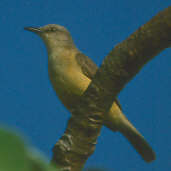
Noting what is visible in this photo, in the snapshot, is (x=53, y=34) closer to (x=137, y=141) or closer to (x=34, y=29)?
(x=34, y=29)

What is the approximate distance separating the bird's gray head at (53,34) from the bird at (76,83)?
0.08 metres

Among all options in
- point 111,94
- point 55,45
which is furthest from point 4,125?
point 55,45

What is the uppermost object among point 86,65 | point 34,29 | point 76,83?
point 34,29

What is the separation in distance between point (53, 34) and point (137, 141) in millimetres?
1538

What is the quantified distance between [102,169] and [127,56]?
105 cm

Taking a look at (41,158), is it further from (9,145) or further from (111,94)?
(111,94)

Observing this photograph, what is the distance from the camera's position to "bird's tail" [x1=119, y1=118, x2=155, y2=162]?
249cm

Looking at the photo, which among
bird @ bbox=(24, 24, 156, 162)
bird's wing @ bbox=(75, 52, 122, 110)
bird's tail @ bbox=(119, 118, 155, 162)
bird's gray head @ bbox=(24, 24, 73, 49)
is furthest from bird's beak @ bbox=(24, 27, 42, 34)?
bird's tail @ bbox=(119, 118, 155, 162)

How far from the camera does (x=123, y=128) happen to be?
276 centimetres

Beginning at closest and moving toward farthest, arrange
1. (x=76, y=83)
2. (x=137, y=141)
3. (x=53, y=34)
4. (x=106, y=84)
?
1. (x=106, y=84)
2. (x=76, y=83)
3. (x=137, y=141)
4. (x=53, y=34)

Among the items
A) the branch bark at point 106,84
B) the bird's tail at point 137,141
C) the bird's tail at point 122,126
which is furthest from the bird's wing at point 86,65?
the branch bark at point 106,84

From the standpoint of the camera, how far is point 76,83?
2.52m

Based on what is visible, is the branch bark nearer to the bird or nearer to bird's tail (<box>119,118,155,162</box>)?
the bird

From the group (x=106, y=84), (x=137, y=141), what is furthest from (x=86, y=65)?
(x=106, y=84)
